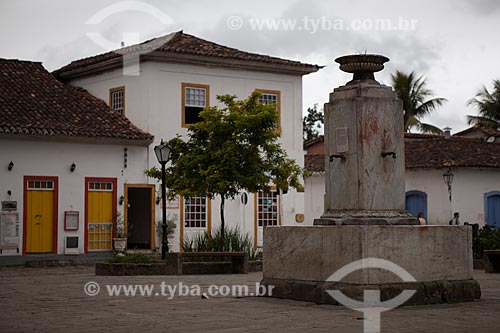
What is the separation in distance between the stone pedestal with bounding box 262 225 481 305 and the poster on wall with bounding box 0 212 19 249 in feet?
49.9

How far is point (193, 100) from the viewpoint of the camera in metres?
29.6

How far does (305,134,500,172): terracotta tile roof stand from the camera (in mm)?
35562

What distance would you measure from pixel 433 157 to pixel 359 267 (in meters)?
26.5

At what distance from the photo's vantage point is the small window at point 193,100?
29.4 meters

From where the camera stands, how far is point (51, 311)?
1059 cm

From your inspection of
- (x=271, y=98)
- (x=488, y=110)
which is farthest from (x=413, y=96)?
(x=271, y=98)

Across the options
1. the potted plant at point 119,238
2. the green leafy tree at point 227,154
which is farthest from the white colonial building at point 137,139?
the green leafy tree at point 227,154

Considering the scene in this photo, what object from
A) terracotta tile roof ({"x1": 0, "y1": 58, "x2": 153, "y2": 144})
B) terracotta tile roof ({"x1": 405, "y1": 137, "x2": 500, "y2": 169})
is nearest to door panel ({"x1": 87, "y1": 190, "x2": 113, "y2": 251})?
terracotta tile roof ({"x1": 0, "y1": 58, "x2": 153, "y2": 144})

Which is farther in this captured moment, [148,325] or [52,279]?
[52,279]

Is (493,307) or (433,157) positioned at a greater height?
(433,157)

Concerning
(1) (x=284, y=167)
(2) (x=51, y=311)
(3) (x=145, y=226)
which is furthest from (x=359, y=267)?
(3) (x=145, y=226)

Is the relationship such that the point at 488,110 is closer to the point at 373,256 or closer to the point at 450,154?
the point at 450,154

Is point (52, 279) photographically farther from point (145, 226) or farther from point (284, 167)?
point (145, 226)

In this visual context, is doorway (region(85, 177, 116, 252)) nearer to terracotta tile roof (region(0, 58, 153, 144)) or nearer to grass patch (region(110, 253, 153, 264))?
terracotta tile roof (region(0, 58, 153, 144))
